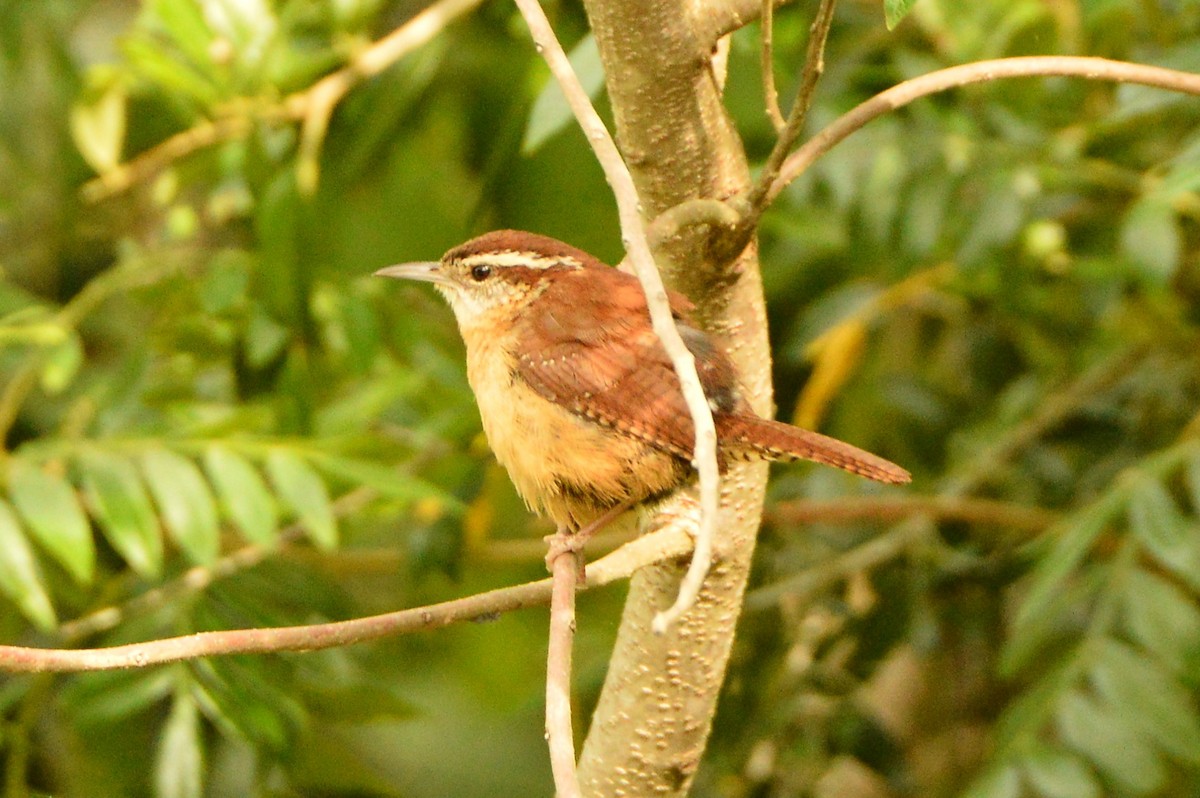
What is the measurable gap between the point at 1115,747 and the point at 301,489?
1659mm

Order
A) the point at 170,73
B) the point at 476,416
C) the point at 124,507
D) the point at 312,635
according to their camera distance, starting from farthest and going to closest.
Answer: the point at 170,73 → the point at 476,416 → the point at 124,507 → the point at 312,635

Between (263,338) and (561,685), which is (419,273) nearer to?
(263,338)

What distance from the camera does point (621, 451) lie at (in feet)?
7.84

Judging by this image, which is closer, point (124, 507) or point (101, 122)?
point (124, 507)

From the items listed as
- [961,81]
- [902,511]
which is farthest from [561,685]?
[902,511]

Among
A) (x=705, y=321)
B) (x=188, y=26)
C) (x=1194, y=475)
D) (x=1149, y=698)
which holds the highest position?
(x=188, y=26)

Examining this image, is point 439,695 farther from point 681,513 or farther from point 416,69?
point 681,513

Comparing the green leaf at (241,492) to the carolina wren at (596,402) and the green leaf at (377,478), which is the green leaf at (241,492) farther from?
the carolina wren at (596,402)

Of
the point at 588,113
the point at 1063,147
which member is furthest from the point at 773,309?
the point at 588,113

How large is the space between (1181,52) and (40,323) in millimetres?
2390

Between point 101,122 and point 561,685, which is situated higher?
point 101,122

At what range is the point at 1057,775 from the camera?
280 cm

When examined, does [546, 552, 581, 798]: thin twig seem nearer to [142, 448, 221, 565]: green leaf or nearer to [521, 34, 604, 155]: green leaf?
[521, 34, 604, 155]: green leaf

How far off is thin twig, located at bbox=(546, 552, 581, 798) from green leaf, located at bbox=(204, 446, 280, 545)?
0.97m
